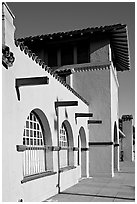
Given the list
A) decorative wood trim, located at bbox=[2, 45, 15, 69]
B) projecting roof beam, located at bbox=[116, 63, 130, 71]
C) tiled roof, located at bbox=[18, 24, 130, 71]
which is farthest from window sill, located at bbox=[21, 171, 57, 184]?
projecting roof beam, located at bbox=[116, 63, 130, 71]

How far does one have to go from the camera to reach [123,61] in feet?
65.0

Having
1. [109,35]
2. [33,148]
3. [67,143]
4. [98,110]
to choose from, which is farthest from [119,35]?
[33,148]

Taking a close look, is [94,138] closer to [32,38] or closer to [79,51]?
[79,51]

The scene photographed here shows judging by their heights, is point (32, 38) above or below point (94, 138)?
A: above

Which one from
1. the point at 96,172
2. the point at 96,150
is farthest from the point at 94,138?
the point at 96,172

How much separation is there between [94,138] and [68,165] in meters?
3.97

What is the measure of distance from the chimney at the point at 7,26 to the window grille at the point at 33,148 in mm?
2555

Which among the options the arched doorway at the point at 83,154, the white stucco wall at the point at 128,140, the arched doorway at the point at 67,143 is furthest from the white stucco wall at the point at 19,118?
the white stucco wall at the point at 128,140

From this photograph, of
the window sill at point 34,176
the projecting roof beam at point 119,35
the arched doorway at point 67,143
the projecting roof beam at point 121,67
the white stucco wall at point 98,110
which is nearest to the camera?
the window sill at point 34,176

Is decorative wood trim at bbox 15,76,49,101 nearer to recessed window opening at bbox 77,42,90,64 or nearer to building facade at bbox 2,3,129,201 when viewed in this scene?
building facade at bbox 2,3,129,201

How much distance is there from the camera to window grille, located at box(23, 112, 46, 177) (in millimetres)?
8337

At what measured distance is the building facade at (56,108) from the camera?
684 centimetres

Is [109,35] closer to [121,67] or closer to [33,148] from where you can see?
[121,67]

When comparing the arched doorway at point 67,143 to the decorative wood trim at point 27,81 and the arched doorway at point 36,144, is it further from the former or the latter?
the decorative wood trim at point 27,81
